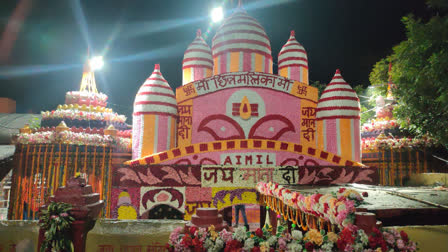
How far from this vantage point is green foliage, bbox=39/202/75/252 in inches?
172

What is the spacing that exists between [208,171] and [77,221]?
4459mm

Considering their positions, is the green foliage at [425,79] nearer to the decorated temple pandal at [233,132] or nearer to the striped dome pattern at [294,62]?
the decorated temple pandal at [233,132]

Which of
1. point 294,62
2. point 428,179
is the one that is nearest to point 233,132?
point 294,62

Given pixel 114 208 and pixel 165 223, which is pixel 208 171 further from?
pixel 165 223

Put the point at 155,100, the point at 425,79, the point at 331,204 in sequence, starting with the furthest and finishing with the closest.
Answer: the point at 155,100 → the point at 425,79 → the point at 331,204

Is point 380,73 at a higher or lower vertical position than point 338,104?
higher

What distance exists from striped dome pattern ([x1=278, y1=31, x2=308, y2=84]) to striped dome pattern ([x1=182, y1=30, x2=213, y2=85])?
154 inches

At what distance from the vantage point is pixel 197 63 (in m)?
16.0

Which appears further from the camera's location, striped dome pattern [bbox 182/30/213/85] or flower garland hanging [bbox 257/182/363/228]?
striped dome pattern [bbox 182/30/213/85]

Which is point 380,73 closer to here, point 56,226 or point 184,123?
point 184,123

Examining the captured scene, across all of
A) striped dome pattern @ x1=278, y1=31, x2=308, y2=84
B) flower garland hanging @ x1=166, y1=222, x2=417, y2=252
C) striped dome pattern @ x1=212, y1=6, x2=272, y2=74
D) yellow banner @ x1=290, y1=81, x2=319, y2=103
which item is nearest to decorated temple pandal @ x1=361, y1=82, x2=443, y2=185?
yellow banner @ x1=290, y1=81, x2=319, y2=103

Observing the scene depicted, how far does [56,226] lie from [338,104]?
35.4 ft

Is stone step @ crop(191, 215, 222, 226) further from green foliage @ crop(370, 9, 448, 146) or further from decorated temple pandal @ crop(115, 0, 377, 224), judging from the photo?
green foliage @ crop(370, 9, 448, 146)

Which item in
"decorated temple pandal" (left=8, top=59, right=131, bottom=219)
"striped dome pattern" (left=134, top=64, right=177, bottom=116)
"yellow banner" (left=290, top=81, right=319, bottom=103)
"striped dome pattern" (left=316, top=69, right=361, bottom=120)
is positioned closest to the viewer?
"decorated temple pandal" (left=8, top=59, right=131, bottom=219)
